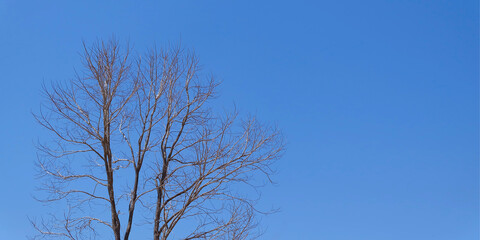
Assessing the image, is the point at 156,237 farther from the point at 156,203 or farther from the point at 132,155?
the point at 132,155

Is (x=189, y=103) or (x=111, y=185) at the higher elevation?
(x=189, y=103)

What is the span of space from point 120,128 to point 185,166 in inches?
41.7

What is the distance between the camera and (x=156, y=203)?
7.70 metres

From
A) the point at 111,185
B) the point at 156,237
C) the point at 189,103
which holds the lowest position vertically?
the point at 156,237

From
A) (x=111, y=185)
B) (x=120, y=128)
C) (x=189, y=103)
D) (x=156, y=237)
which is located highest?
(x=189, y=103)

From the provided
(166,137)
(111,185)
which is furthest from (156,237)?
(166,137)

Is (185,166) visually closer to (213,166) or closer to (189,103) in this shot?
(213,166)

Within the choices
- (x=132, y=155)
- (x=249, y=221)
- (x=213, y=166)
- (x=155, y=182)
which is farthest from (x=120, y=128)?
(x=249, y=221)

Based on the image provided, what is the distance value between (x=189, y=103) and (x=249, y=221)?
77.3 inches

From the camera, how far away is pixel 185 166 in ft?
26.0

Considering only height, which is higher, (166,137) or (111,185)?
(166,137)

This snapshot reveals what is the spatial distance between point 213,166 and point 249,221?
0.93m

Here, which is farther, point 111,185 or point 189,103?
point 189,103

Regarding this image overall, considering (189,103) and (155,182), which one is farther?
(189,103)
